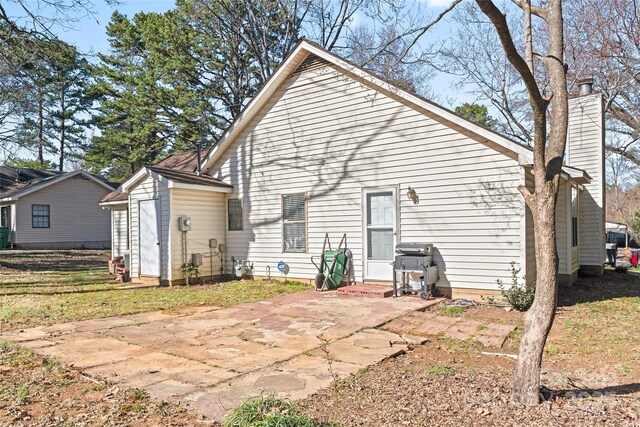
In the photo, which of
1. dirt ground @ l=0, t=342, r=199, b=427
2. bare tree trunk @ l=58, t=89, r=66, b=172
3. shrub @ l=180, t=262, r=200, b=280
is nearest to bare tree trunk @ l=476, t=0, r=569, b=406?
dirt ground @ l=0, t=342, r=199, b=427

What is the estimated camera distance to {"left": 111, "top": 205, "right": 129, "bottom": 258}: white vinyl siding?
575 inches

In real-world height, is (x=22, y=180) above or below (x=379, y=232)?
Answer: above

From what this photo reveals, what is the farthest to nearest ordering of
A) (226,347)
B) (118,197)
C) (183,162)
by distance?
(183,162), (118,197), (226,347)

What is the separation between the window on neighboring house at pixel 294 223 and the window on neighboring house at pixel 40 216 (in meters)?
19.2

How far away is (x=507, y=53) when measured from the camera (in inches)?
132

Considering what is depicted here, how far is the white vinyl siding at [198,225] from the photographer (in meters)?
10.6

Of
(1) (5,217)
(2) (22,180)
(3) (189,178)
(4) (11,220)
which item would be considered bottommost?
(4) (11,220)

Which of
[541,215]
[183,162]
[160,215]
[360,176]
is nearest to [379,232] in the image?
[360,176]

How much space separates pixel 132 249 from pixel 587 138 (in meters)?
12.6

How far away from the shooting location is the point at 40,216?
78.8 ft

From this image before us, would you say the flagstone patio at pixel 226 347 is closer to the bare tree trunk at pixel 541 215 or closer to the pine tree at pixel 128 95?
the bare tree trunk at pixel 541 215

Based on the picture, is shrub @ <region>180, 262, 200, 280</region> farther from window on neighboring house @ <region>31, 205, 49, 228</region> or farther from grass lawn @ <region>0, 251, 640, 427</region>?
window on neighboring house @ <region>31, 205, 49, 228</region>

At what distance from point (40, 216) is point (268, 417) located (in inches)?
1020

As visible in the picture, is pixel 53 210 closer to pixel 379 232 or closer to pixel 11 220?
pixel 11 220
